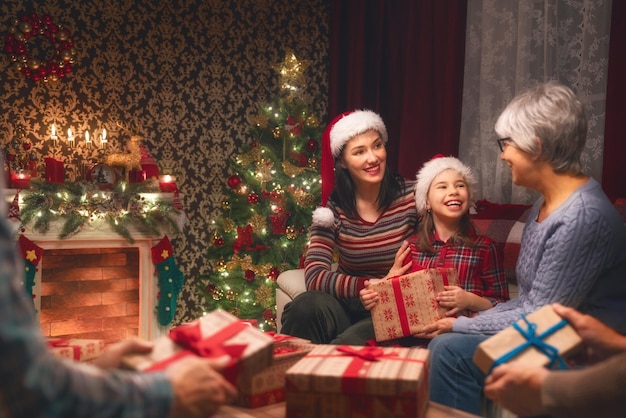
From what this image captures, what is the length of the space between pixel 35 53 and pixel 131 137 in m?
0.85

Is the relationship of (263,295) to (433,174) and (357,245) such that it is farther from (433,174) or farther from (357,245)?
(433,174)

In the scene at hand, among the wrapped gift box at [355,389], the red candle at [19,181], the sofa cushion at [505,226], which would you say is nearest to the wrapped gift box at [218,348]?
the wrapped gift box at [355,389]

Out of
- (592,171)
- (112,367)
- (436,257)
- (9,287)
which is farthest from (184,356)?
(592,171)

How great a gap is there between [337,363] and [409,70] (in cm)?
307

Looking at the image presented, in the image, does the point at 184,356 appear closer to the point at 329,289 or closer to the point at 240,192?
the point at 329,289

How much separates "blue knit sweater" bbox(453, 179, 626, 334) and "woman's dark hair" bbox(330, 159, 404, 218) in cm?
106

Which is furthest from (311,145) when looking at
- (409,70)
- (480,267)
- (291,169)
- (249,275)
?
(480,267)

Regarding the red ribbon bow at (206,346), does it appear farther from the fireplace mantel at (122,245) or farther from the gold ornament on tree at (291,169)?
the gold ornament on tree at (291,169)

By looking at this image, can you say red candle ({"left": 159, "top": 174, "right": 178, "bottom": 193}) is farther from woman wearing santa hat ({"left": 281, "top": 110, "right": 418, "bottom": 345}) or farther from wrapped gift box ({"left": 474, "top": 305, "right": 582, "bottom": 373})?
wrapped gift box ({"left": 474, "top": 305, "right": 582, "bottom": 373})

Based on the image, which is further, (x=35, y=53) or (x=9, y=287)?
(x=35, y=53)

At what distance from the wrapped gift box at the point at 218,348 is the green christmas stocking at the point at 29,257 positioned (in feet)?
9.29

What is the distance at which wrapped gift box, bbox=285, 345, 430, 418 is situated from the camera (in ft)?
4.80

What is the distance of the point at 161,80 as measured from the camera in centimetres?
468

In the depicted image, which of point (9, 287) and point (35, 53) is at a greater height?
point (35, 53)
